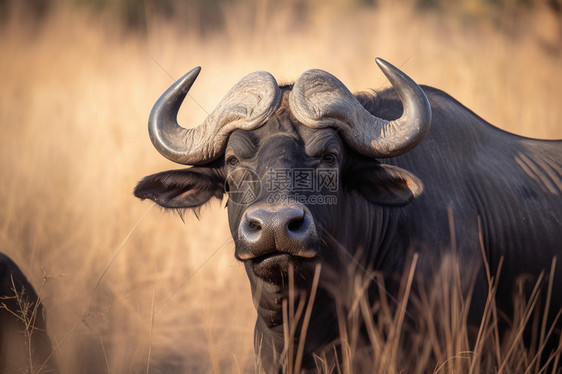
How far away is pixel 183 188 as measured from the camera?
3717 millimetres

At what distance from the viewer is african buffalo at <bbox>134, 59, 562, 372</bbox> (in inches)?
124

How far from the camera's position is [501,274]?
3848 millimetres

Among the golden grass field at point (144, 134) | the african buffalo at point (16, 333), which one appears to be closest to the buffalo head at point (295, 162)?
the golden grass field at point (144, 134)

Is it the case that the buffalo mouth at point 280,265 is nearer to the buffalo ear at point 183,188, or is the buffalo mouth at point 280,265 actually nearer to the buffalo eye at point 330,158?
the buffalo eye at point 330,158

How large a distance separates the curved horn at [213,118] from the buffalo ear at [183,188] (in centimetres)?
9

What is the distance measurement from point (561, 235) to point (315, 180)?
191 cm

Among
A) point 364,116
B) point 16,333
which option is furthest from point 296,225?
point 16,333

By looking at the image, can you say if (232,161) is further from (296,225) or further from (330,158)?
(296,225)

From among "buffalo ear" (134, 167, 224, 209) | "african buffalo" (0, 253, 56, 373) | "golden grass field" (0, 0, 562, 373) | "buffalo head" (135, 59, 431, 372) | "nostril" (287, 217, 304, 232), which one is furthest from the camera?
"golden grass field" (0, 0, 562, 373)

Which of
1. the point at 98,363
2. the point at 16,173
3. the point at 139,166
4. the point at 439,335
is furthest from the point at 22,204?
the point at 439,335

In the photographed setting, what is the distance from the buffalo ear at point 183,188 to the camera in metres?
3.64

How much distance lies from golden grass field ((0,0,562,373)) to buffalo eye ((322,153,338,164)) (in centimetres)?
138

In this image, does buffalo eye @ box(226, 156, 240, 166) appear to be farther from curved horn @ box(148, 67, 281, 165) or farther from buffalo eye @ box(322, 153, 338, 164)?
buffalo eye @ box(322, 153, 338, 164)

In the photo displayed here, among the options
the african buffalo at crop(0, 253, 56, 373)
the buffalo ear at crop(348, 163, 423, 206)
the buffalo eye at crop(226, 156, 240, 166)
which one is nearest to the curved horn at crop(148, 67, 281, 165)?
the buffalo eye at crop(226, 156, 240, 166)
